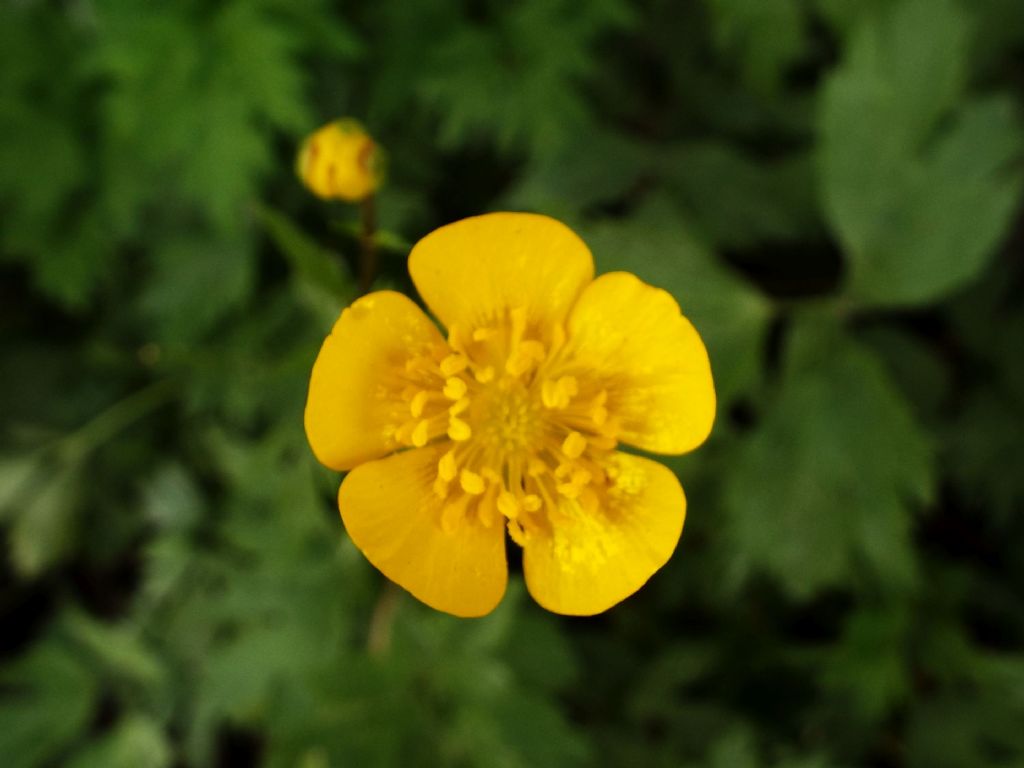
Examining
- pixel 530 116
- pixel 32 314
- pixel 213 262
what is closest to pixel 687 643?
pixel 530 116

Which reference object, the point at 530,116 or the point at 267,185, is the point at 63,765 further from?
the point at 530,116

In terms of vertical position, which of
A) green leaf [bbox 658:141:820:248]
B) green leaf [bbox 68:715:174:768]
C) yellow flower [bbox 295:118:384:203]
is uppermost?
yellow flower [bbox 295:118:384:203]

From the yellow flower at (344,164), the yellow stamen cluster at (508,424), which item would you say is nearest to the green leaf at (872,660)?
the yellow stamen cluster at (508,424)

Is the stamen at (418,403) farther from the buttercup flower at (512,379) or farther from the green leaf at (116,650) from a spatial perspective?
the green leaf at (116,650)

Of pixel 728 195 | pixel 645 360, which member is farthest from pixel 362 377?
pixel 728 195

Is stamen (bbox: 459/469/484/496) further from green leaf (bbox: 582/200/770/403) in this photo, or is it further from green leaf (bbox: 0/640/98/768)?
green leaf (bbox: 0/640/98/768)

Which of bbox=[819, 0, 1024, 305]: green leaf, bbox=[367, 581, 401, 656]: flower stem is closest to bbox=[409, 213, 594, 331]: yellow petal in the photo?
bbox=[367, 581, 401, 656]: flower stem
